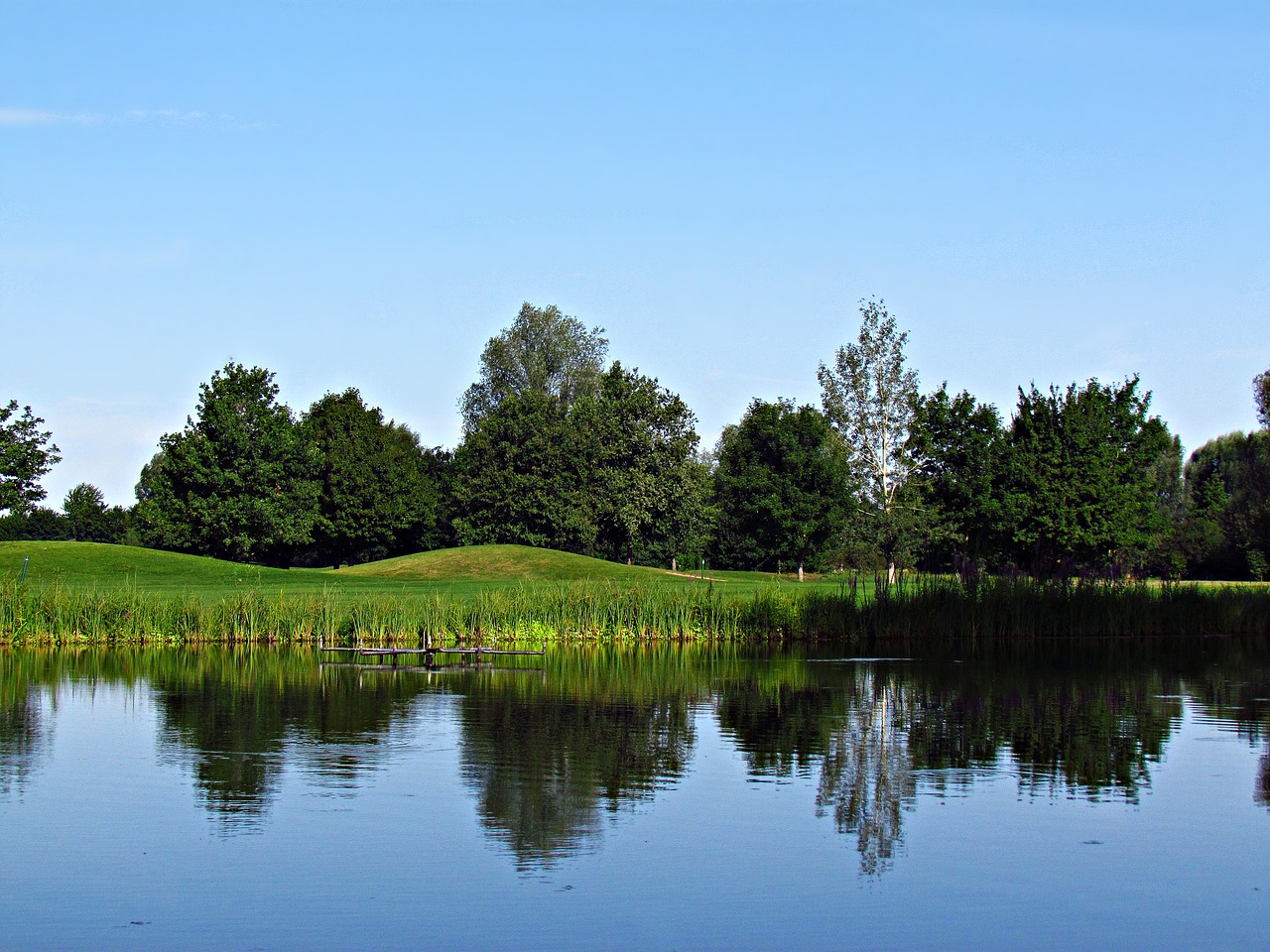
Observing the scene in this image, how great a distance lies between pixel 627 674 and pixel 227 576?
90.5 feet

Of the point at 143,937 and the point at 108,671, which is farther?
the point at 108,671

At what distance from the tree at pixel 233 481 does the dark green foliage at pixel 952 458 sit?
109 feet

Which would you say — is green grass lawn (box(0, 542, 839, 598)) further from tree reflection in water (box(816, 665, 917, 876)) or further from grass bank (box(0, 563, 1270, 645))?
tree reflection in water (box(816, 665, 917, 876))

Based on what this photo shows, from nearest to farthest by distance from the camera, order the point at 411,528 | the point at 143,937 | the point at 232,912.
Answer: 1. the point at 143,937
2. the point at 232,912
3. the point at 411,528

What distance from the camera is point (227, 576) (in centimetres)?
4750

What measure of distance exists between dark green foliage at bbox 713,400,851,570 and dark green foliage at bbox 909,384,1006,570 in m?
4.73

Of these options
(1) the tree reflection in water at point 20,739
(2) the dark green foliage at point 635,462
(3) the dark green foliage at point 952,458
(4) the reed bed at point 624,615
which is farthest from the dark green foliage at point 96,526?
(1) the tree reflection in water at point 20,739

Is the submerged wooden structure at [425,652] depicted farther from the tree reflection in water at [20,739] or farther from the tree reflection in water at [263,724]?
the tree reflection in water at [20,739]

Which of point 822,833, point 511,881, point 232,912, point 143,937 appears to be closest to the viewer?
point 143,937

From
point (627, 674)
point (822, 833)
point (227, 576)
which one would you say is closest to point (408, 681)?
point (627, 674)

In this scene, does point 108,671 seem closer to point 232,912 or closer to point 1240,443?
point 232,912

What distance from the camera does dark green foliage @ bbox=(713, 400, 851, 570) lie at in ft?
240

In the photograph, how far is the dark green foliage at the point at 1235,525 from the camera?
88438 millimetres

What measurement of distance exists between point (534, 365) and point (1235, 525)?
4959 centimetres
